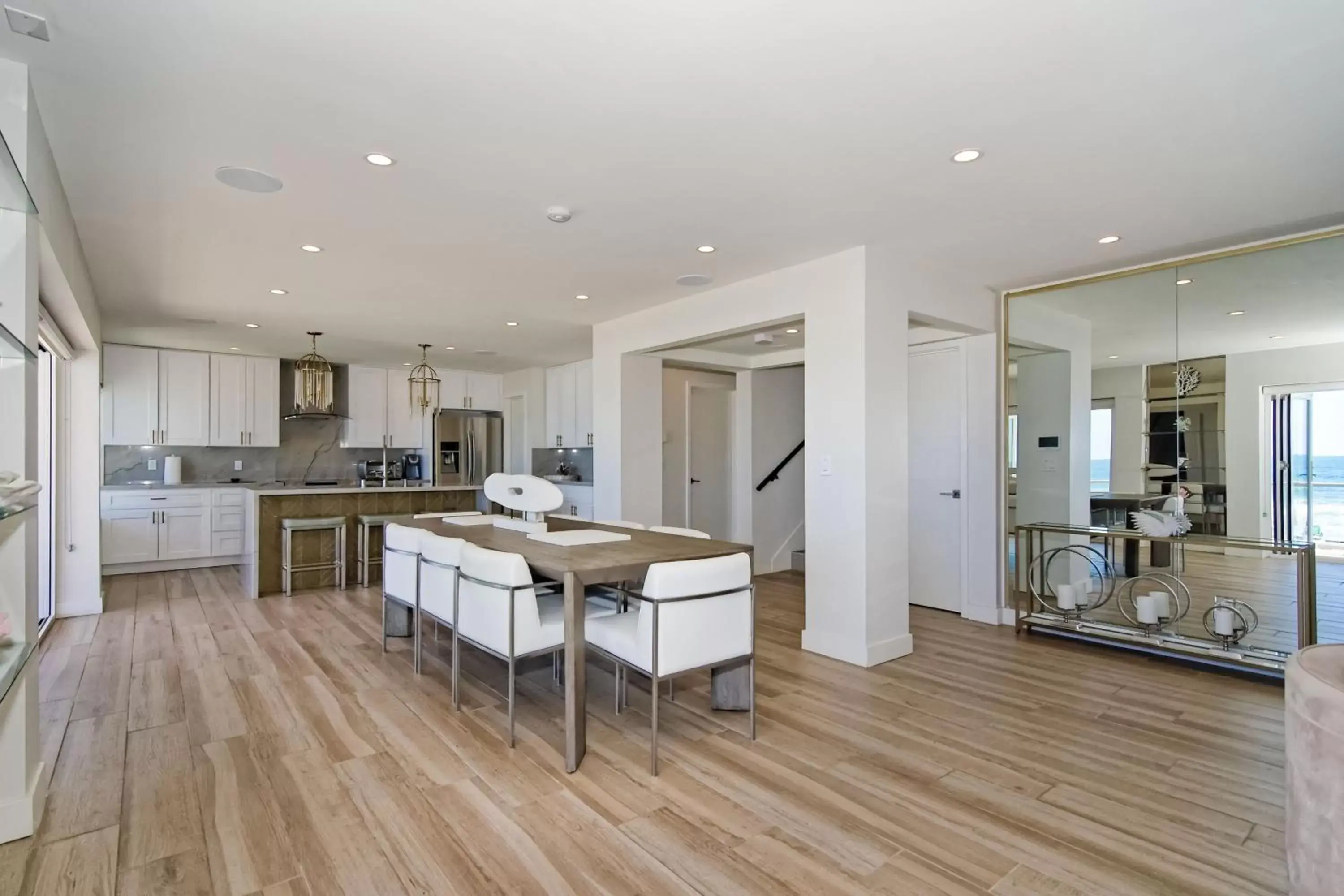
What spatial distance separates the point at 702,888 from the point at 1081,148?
2.91 m

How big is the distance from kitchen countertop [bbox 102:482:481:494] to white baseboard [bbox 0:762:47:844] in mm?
3973

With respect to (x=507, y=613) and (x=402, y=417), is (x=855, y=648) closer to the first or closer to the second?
(x=507, y=613)

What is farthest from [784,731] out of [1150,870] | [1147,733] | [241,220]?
[241,220]

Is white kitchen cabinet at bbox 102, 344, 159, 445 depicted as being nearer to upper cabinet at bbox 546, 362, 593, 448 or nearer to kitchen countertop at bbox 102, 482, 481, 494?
kitchen countertop at bbox 102, 482, 481, 494

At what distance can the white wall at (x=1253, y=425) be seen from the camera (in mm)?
3748

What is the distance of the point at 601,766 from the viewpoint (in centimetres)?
256

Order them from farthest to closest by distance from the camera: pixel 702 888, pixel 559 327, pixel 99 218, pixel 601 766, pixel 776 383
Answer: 1. pixel 776 383
2. pixel 559 327
3. pixel 99 218
4. pixel 601 766
5. pixel 702 888

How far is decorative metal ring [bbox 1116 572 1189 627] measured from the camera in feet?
12.9

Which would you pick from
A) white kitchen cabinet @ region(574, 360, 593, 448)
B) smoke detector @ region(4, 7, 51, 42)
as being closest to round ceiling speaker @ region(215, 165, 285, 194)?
smoke detector @ region(4, 7, 51, 42)

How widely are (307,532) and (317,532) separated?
83 millimetres

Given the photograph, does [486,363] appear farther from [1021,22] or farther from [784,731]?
[1021,22]

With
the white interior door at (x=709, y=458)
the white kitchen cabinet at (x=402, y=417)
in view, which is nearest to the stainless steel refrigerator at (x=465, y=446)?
the white kitchen cabinet at (x=402, y=417)

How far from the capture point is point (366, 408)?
828 cm

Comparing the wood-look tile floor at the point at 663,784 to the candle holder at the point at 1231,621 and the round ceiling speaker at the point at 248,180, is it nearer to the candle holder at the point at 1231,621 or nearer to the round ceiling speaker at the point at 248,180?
the candle holder at the point at 1231,621
